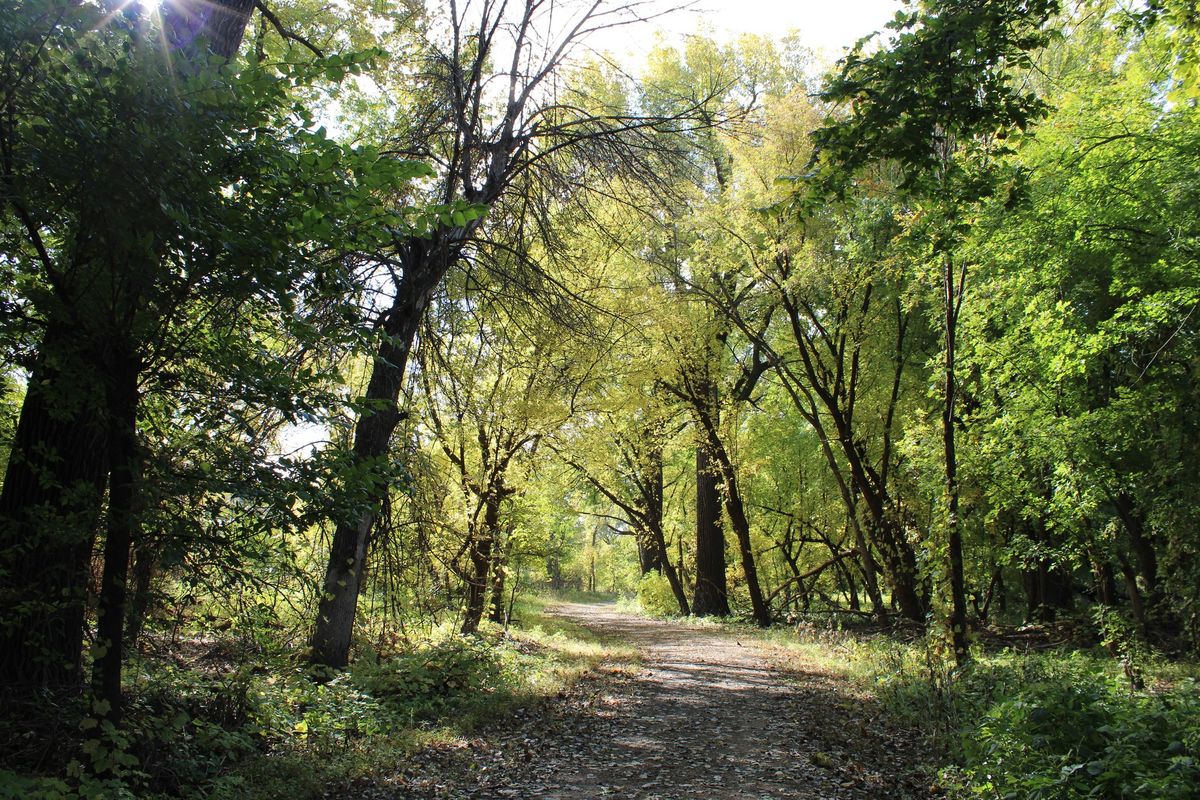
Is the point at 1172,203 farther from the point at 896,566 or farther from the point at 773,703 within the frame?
the point at 773,703

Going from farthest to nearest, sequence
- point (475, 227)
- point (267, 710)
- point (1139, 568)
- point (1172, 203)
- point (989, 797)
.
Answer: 1. point (1139, 568)
2. point (1172, 203)
3. point (475, 227)
4. point (267, 710)
5. point (989, 797)

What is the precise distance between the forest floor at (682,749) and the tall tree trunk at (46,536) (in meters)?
2.19

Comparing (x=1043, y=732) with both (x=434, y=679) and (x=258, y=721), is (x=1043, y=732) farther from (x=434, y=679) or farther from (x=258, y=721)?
(x=434, y=679)

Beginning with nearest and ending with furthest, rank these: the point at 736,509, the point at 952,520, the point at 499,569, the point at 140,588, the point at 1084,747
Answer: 1. the point at 140,588
2. the point at 1084,747
3. the point at 952,520
4. the point at 499,569
5. the point at 736,509

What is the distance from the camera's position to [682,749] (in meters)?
6.33

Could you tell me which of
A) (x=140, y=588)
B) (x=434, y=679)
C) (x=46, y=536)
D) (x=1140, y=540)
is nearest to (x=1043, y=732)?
(x=140, y=588)

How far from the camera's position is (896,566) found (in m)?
13.4

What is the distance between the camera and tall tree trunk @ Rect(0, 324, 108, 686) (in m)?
3.47

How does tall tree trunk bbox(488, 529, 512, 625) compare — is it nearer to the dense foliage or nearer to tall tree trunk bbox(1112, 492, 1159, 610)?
the dense foliage

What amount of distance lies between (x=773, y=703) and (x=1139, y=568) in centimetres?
871

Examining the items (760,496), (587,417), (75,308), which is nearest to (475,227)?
(75,308)

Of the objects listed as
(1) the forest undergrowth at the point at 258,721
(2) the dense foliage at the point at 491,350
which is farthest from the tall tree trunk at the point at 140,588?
(1) the forest undergrowth at the point at 258,721

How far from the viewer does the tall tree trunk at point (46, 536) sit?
11.4ft

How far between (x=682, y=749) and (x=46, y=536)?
5.21 meters
